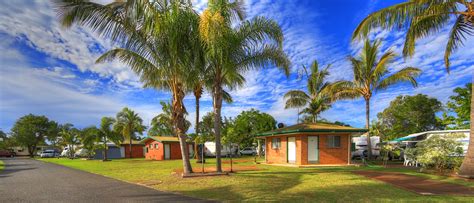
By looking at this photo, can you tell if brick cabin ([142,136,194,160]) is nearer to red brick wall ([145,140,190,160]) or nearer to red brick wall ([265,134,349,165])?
red brick wall ([145,140,190,160])

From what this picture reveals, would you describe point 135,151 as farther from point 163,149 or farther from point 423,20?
point 423,20

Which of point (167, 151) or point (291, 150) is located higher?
point (291, 150)

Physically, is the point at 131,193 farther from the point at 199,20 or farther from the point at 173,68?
the point at 199,20

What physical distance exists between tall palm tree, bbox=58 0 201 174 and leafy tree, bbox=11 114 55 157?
212 feet

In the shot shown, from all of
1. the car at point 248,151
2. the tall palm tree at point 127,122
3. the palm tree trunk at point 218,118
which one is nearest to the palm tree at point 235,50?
the palm tree trunk at point 218,118

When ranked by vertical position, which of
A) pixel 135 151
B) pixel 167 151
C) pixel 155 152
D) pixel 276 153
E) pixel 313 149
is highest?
pixel 313 149

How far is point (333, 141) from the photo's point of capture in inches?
809

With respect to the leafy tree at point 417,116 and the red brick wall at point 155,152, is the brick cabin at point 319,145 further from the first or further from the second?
the leafy tree at point 417,116

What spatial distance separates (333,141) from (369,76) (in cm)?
677

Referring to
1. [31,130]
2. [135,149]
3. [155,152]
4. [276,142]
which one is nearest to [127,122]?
[135,149]

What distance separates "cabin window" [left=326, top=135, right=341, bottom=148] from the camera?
66.9 ft

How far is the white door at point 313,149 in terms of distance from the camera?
20.2 meters

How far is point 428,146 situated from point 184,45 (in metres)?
13.0

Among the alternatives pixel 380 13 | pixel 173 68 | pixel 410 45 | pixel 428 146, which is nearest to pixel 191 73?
pixel 173 68
